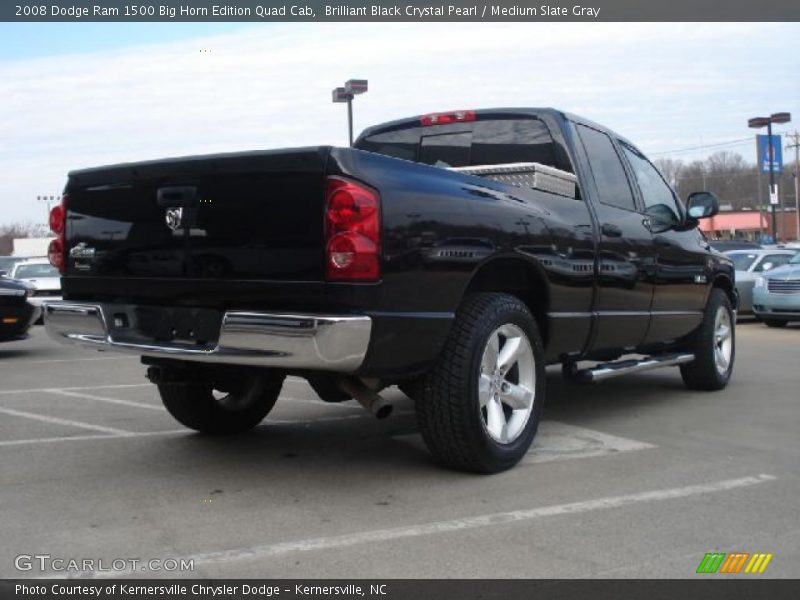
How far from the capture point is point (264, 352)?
155 inches

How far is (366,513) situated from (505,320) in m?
1.27

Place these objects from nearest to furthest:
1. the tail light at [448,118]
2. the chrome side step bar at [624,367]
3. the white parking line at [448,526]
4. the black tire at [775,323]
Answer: the white parking line at [448,526] < the chrome side step bar at [624,367] < the tail light at [448,118] < the black tire at [775,323]

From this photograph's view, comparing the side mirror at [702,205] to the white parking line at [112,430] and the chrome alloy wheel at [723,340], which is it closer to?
the chrome alloy wheel at [723,340]

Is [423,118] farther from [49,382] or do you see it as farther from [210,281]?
[49,382]

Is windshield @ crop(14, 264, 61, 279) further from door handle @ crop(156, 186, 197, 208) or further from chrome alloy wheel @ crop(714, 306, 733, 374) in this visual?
door handle @ crop(156, 186, 197, 208)

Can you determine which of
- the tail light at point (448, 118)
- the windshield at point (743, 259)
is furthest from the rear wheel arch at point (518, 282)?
the windshield at point (743, 259)

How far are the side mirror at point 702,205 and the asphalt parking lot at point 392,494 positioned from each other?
5.05 ft

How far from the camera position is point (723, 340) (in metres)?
7.83

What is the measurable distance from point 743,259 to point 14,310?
43.3 feet

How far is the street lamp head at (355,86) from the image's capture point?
1869 cm

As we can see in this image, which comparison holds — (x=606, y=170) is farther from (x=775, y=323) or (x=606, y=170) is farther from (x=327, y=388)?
(x=775, y=323)

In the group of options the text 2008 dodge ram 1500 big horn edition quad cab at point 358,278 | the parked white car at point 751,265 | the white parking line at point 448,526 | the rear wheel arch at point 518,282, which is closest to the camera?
the white parking line at point 448,526

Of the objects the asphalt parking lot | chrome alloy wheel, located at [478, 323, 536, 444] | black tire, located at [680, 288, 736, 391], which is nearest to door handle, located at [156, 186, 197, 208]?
the asphalt parking lot

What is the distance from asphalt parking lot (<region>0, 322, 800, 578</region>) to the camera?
3.50 metres
